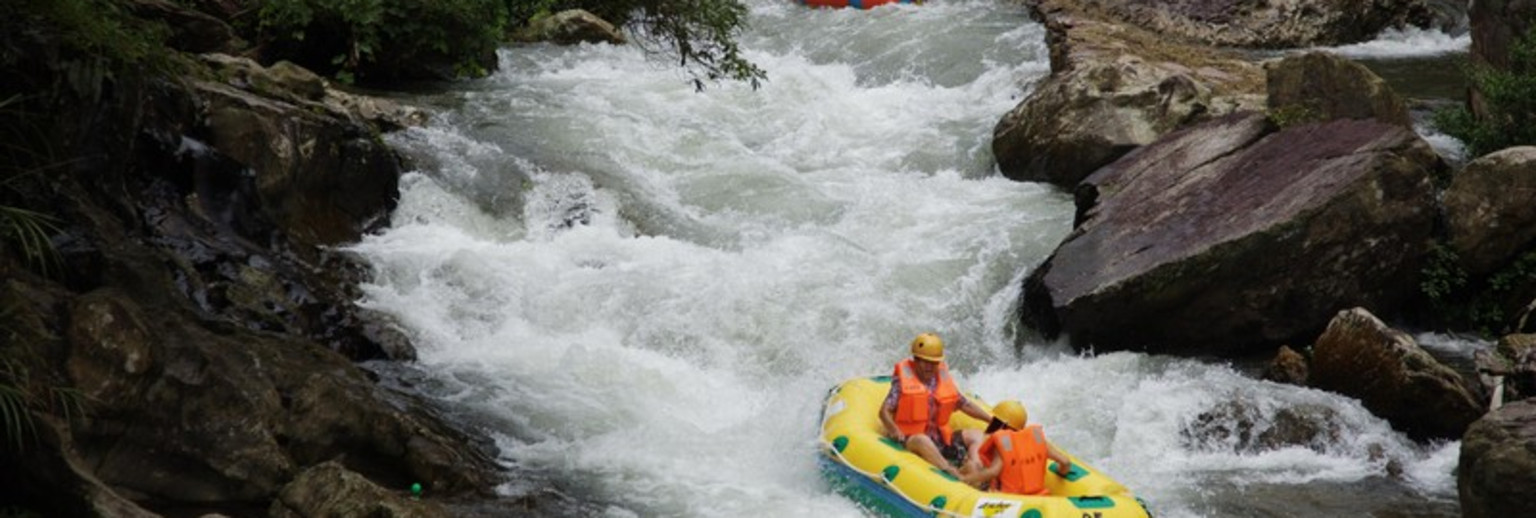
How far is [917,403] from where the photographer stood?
8102mm

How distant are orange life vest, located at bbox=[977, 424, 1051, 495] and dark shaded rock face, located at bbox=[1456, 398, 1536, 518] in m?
2.05

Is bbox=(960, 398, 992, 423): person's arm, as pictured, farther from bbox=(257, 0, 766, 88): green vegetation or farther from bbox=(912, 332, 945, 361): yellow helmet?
bbox=(257, 0, 766, 88): green vegetation

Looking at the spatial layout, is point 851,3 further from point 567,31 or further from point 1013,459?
point 1013,459

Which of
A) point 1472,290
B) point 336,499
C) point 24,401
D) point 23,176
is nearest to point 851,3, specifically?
point 1472,290

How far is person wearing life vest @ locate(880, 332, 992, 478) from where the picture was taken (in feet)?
26.6

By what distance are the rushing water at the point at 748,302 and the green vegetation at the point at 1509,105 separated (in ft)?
11.0

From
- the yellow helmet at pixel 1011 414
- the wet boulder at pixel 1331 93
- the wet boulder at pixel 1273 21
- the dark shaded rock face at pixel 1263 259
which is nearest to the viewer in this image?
the yellow helmet at pixel 1011 414

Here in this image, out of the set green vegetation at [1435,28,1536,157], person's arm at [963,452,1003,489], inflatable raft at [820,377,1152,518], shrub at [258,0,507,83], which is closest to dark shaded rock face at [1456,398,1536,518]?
inflatable raft at [820,377,1152,518]

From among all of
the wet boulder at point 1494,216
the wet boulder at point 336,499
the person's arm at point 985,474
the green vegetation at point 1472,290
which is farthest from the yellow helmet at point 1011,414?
the wet boulder at point 1494,216

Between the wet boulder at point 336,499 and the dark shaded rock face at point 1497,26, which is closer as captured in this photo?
the wet boulder at point 336,499

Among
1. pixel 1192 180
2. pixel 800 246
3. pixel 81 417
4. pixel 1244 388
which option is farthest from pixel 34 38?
pixel 1192 180

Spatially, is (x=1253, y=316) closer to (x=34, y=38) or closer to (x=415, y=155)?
(x=415, y=155)

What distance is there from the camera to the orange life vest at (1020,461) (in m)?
7.39

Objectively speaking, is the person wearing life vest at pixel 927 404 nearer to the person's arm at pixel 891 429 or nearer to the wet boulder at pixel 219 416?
the person's arm at pixel 891 429
